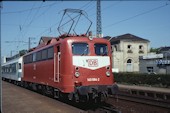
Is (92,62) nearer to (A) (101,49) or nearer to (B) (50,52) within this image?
(A) (101,49)

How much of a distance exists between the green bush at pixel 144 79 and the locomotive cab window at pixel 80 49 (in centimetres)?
1775

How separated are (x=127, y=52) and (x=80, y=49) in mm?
50370

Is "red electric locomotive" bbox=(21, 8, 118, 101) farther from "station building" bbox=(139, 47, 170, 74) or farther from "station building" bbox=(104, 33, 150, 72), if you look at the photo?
"station building" bbox=(104, 33, 150, 72)

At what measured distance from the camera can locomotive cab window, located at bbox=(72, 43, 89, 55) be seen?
13.4 m

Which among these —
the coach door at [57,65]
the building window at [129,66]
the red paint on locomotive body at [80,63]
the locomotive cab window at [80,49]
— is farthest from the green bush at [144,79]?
the building window at [129,66]

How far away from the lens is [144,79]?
32.7 meters

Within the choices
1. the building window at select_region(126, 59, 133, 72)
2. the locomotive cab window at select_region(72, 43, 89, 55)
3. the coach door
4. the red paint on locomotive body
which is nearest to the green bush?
the red paint on locomotive body

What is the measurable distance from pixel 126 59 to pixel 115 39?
19.6ft

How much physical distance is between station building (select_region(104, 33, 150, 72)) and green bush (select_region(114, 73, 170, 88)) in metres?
22.5

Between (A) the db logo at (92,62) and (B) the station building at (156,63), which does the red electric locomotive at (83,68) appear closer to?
(A) the db logo at (92,62)

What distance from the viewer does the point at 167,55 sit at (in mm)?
42188

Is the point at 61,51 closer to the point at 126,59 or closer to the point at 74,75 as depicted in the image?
the point at 74,75

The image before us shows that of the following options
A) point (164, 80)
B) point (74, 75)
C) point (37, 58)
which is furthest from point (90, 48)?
point (164, 80)

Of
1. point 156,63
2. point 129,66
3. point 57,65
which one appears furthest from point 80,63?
point 129,66
